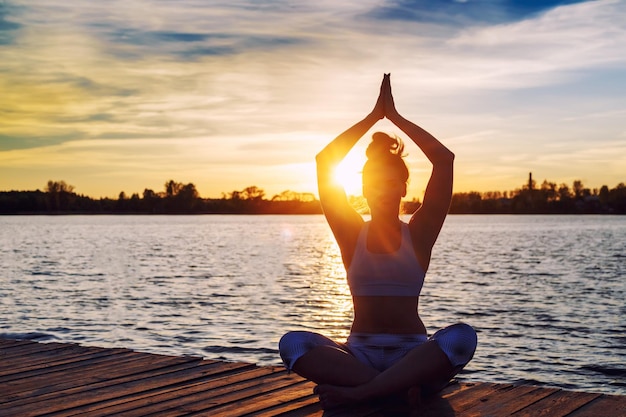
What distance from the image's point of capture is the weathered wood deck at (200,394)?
17.1 ft

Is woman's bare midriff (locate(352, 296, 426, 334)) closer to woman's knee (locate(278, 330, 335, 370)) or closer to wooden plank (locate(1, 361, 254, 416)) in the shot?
woman's knee (locate(278, 330, 335, 370))

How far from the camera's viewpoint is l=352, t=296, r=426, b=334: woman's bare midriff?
16.4 feet

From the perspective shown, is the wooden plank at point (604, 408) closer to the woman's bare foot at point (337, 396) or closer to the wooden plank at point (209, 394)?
the woman's bare foot at point (337, 396)

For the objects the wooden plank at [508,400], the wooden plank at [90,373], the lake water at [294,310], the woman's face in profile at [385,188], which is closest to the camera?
the woman's face in profile at [385,188]

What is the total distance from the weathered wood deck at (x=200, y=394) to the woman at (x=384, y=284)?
323 mm

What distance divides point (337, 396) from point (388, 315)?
0.74m

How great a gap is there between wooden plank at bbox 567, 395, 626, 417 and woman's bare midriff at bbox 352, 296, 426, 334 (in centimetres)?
136

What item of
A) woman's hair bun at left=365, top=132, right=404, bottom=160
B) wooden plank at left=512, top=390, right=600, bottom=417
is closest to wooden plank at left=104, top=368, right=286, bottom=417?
wooden plank at left=512, top=390, right=600, bottom=417

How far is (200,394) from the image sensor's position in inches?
228

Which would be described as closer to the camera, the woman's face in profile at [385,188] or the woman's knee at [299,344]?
the woman's face in profile at [385,188]

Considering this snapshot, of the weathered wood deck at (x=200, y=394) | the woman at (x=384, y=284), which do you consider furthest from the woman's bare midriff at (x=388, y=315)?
the weathered wood deck at (x=200, y=394)

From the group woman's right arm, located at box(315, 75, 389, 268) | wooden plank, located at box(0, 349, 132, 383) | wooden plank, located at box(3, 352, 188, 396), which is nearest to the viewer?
woman's right arm, located at box(315, 75, 389, 268)

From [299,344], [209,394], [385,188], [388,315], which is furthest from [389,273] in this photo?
[209,394]

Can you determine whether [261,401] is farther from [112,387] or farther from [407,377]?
[112,387]
